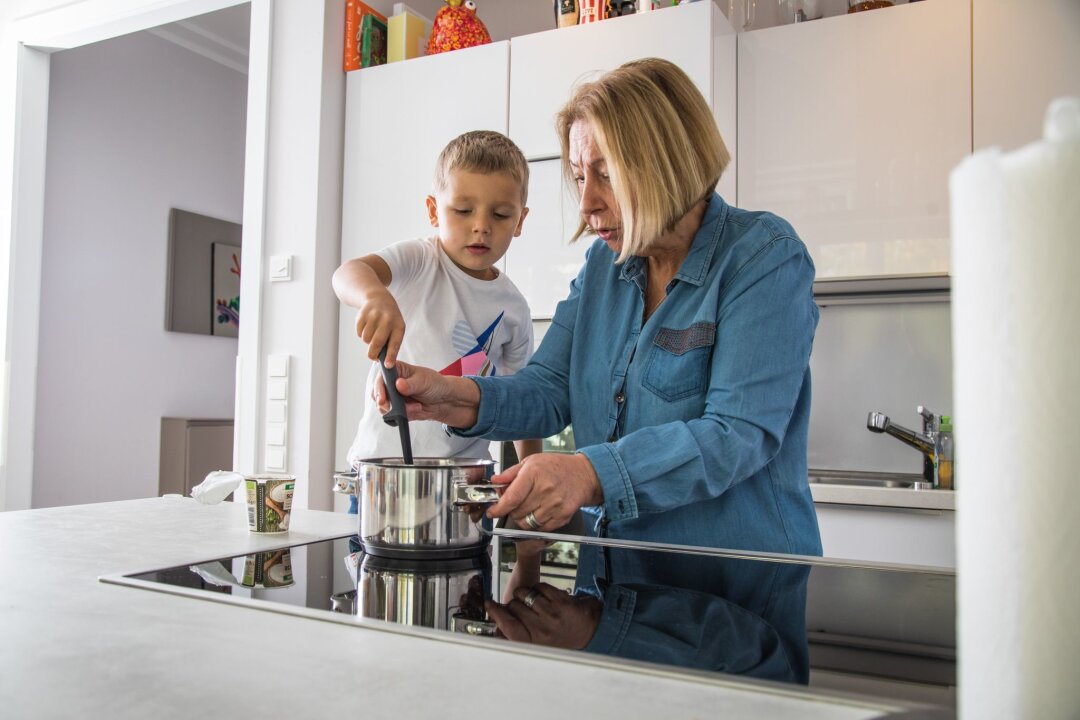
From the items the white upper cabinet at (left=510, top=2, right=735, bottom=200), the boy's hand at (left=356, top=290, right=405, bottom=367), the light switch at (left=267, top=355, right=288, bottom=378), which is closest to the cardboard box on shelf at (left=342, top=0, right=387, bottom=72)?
the white upper cabinet at (left=510, top=2, right=735, bottom=200)

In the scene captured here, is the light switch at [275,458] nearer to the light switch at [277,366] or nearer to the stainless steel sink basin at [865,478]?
the light switch at [277,366]

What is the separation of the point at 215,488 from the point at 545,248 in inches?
57.3

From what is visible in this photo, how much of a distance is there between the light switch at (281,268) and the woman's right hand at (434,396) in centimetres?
165

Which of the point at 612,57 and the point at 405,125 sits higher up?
the point at 612,57

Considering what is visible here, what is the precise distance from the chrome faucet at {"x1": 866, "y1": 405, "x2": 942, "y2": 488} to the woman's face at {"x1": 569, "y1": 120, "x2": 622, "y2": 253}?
4.55 feet

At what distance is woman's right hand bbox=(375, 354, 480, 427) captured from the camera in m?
1.07

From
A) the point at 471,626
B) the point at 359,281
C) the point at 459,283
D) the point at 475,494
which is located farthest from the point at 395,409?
the point at 459,283

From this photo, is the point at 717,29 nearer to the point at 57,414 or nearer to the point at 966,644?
the point at 966,644

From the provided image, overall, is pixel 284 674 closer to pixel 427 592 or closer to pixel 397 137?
pixel 427 592

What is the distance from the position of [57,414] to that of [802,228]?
123 inches

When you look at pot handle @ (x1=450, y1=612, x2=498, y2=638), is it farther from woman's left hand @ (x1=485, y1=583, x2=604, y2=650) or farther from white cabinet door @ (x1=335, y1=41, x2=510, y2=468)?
white cabinet door @ (x1=335, y1=41, x2=510, y2=468)

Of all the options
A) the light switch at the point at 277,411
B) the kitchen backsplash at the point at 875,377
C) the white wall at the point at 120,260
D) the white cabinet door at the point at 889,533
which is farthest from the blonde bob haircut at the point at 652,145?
the white wall at the point at 120,260

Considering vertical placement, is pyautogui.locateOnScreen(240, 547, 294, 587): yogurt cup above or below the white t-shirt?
below

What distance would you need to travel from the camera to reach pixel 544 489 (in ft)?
2.68
